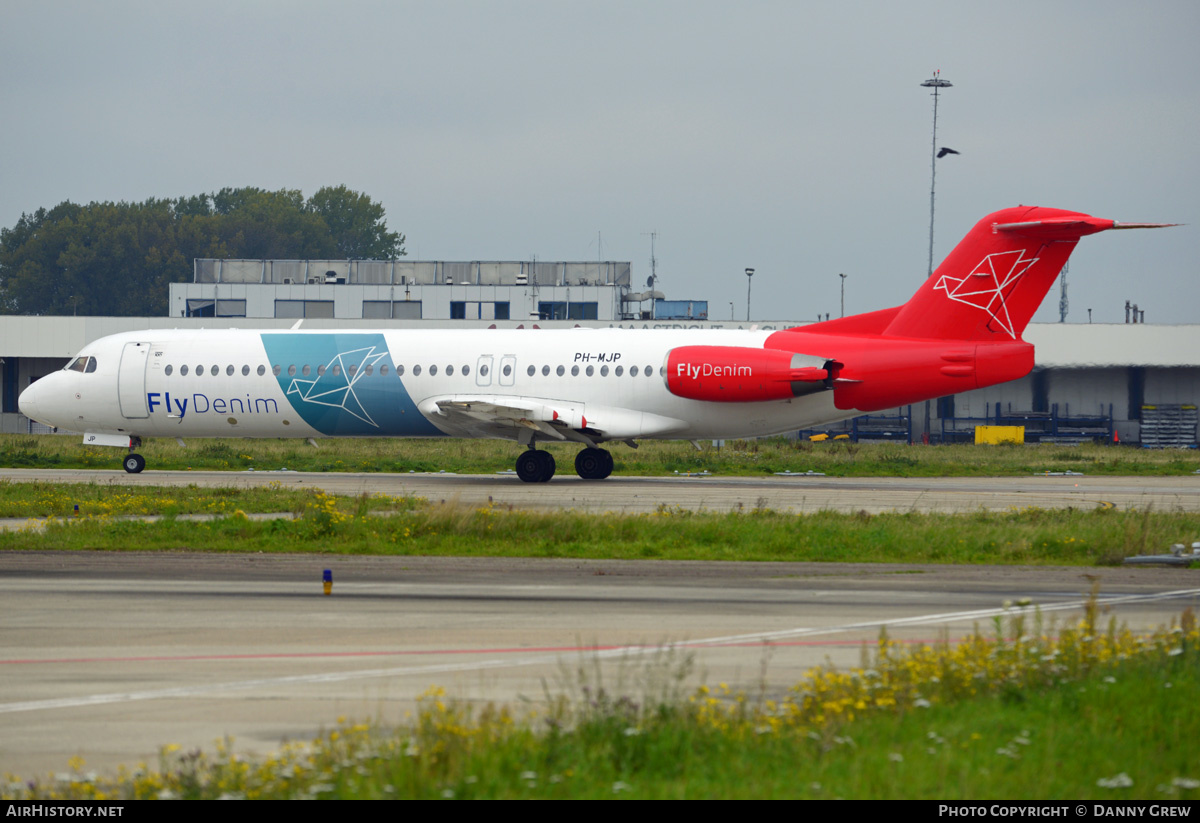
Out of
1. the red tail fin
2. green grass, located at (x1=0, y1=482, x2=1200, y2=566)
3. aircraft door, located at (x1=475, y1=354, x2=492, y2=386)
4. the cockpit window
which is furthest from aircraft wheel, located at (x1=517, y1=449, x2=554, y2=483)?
the cockpit window

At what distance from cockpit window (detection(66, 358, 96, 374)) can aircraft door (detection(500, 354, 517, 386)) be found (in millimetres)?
11863

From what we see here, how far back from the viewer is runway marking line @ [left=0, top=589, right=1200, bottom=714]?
9070 mm

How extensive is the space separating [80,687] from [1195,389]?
60.5 m

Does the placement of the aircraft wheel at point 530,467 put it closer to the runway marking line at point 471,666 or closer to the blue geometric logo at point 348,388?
the blue geometric logo at point 348,388

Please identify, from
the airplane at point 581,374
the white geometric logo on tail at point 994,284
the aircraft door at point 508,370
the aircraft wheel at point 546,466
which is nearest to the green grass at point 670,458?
the airplane at point 581,374

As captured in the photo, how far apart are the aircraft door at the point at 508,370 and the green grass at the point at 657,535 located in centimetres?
978

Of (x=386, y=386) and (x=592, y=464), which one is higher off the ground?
(x=386, y=386)

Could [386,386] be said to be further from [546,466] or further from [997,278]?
[997,278]

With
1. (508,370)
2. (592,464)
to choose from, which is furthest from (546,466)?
(508,370)

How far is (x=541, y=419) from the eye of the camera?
30.0 meters

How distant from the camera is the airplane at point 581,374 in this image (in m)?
28.6

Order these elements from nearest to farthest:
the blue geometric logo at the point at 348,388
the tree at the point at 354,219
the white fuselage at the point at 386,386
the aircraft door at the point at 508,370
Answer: the white fuselage at the point at 386,386, the aircraft door at the point at 508,370, the blue geometric logo at the point at 348,388, the tree at the point at 354,219

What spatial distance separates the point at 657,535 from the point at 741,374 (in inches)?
436

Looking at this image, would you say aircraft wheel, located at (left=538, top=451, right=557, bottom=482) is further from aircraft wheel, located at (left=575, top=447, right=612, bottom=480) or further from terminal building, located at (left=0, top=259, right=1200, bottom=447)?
terminal building, located at (left=0, top=259, right=1200, bottom=447)
